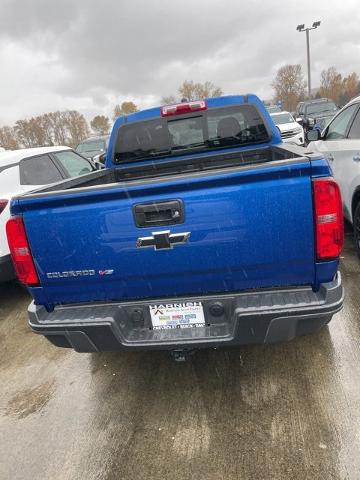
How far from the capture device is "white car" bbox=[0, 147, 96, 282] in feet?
14.6

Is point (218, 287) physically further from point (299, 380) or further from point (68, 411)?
point (68, 411)

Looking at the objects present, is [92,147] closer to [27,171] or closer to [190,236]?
[27,171]

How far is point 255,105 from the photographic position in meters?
3.86

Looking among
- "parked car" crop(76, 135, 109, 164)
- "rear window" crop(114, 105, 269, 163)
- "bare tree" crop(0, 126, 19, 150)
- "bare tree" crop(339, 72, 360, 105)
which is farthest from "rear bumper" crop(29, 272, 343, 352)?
"bare tree" crop(0, 126, 19, 150)

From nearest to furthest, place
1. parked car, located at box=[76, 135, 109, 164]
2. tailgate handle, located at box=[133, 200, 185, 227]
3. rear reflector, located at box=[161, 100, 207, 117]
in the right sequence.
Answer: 1. tailgate handle, located at box=[133, 200, 185, 227]
2. rear reflector, located at box=[161, 100, 207, 117]
3. parked car, located at box=[76, 135, 109, 164]

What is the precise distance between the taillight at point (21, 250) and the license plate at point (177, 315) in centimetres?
81

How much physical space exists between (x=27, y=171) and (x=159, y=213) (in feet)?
11.9

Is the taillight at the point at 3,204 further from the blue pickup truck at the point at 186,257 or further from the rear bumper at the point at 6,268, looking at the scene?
the blue pickup truck at the point at 186,257

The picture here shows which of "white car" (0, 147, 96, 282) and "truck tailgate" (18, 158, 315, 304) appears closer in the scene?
"truck tailgate" (18, 158, 315, 304)

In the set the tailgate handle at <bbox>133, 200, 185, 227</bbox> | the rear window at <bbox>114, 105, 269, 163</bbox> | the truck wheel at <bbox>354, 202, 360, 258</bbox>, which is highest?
the rear window at <bbox>114, 105, 269, 163</bbox>

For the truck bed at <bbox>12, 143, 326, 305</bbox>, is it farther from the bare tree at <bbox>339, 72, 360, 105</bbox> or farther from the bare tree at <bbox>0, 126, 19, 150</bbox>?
the bare tree at <bbox>0, 126, 19, 150</bbox>

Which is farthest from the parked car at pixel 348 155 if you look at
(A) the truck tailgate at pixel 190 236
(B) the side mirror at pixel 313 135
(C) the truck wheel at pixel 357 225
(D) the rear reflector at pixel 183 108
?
(A) the truck tailgate at pixel 190 236

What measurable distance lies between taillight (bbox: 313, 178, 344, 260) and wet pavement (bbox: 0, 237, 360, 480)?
3.59ft

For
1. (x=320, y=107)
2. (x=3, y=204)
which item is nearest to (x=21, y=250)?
(x=3, y=204)
